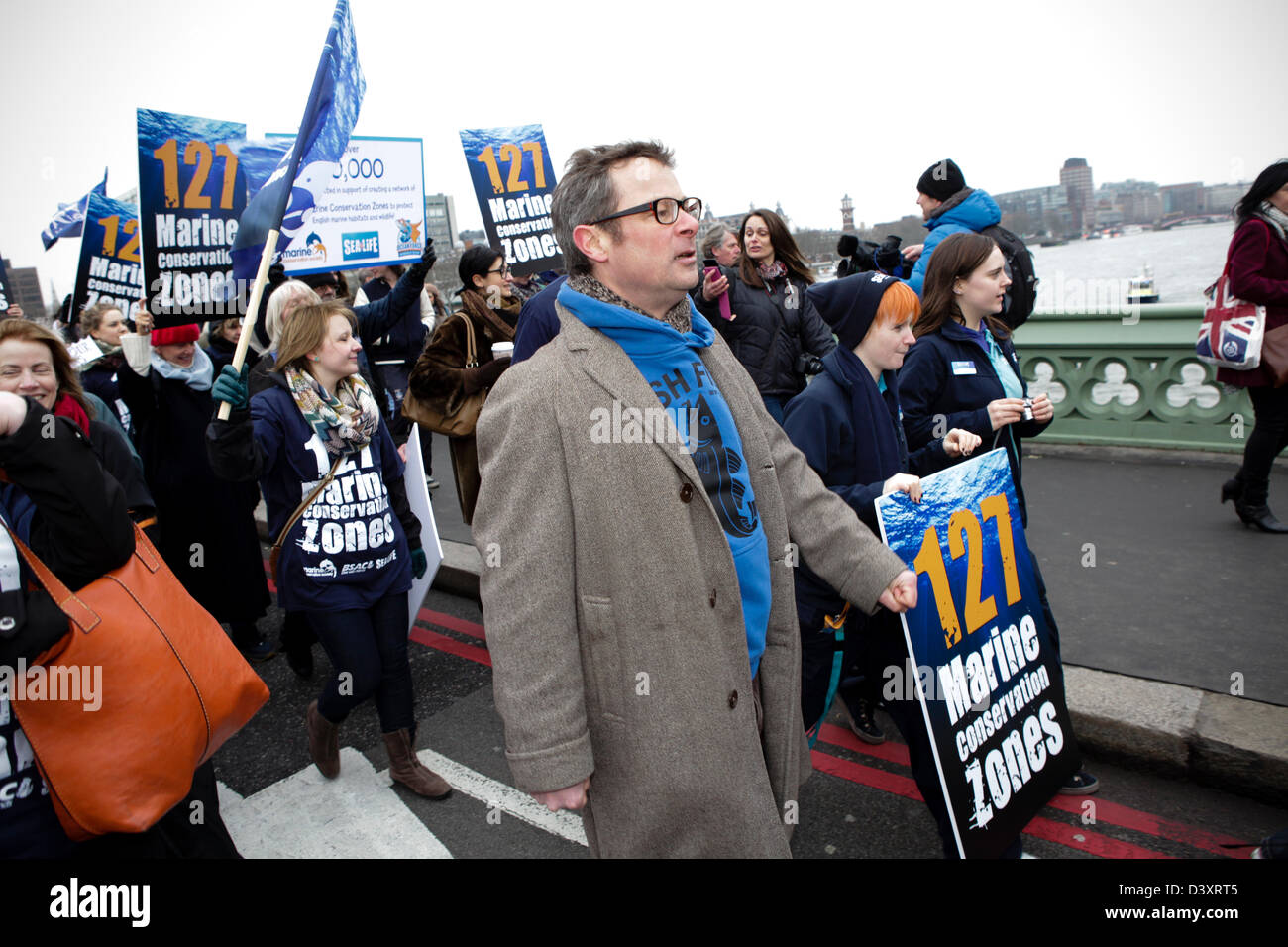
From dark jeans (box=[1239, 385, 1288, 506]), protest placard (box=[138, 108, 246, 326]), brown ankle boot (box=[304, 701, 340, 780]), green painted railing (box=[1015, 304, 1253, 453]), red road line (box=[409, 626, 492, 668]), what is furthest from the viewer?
green painted railing (box=[1015, 304, 1253, 453])

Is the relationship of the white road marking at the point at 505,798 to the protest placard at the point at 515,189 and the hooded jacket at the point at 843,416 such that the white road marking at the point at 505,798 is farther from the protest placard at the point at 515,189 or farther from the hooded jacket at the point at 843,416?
the protest placard at the point at 515,189

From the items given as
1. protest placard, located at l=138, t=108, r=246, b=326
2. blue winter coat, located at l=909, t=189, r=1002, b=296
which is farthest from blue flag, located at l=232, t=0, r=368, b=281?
blue winter coat, located at l=909, t=189, r=1002, b=296

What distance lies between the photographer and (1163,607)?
4.29 m

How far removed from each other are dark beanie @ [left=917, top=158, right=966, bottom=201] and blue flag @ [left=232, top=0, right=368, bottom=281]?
3.64 meters

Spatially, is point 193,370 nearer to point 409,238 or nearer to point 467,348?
point 467,348

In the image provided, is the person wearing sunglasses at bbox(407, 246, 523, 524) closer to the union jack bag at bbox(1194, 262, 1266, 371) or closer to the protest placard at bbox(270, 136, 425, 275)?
the protest placard at bbox(270, 136, 425, 275)

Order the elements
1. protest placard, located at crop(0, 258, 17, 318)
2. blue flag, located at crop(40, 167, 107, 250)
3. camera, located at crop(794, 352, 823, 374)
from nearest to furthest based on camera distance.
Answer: camera, located at crop(794, 352, 823, 374) < protest placard, located at crop(0, 258, 17, 318) < blue flag, located at crop(40, 167, 107, 250)

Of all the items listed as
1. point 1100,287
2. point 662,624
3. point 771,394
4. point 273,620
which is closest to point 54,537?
point 662,624

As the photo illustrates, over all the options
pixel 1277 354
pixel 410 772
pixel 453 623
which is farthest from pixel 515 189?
pixel 1277 354

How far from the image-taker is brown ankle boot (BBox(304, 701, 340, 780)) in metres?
3.57

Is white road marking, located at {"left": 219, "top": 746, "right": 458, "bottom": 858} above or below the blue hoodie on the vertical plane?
below

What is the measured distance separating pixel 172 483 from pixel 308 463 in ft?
6.79

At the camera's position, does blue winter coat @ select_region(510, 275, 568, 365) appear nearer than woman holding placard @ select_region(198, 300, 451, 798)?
No
